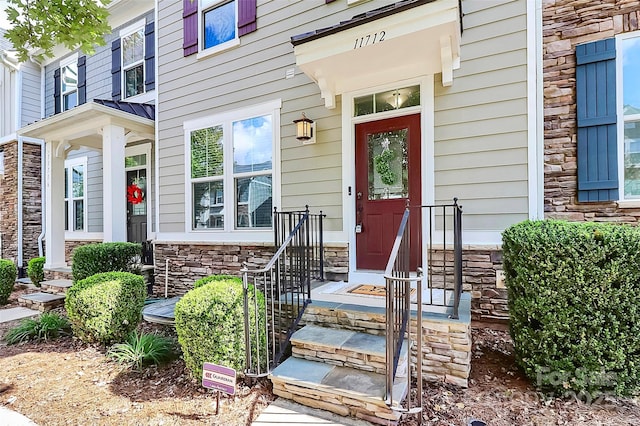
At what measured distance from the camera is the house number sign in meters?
3.28

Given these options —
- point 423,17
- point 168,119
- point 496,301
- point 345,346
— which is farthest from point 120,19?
point 496,301

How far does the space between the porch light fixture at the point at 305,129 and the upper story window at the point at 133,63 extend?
447 cm

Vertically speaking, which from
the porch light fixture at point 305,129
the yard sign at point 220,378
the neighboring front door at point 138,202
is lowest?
the yard sign at point 220,378

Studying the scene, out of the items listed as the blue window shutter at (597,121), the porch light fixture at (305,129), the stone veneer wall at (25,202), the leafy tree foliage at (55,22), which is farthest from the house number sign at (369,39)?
the stone veneer wall at (25,202)

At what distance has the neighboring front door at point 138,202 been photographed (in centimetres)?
705

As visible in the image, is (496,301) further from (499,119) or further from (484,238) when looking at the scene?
(499,119)

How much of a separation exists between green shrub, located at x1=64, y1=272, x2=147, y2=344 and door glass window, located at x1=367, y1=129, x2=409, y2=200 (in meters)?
3.17

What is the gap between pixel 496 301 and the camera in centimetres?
352

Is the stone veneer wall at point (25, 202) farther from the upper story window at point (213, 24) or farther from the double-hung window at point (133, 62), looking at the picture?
the upper story window at point (213, 24)

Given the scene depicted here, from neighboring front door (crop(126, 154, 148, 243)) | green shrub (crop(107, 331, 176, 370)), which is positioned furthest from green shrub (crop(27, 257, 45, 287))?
green shrub (crop(107, 331, 176, 370))

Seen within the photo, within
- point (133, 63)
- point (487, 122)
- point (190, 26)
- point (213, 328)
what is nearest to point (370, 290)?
point (213, 328)

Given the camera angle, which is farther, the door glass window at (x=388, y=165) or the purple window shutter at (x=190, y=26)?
the purple window shutter at (x=190, y=26)

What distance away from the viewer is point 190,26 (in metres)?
5.77

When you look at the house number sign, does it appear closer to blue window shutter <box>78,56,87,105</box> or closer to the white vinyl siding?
the white vinyl siding
